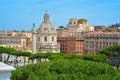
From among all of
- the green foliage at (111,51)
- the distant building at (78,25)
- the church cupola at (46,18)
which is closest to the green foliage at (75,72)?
the green foliage at (111,51)

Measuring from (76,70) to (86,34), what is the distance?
221 ft

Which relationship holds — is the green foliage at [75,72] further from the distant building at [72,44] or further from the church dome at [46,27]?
the distant building at [72,44]

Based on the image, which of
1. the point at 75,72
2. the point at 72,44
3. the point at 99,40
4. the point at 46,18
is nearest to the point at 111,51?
the point at 75,72

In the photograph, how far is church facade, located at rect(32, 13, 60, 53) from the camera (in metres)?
79.4

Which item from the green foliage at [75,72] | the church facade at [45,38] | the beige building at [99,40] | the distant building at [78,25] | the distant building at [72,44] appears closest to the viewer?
the green foliage at [75,72]

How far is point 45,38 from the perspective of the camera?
8125 centimetres

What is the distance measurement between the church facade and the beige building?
26.7 ft

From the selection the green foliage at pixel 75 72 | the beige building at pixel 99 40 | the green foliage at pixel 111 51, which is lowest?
the green foliage at pixel 75 72

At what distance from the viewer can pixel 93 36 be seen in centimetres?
8612

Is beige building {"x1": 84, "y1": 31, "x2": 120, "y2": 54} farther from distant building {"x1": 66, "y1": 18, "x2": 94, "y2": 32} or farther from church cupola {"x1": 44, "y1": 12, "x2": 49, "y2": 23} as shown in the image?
distant building {"x1": 66, "y1": 18, "x2": 94, "y2": 32}

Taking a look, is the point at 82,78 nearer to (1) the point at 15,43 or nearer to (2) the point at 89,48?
(2) the point at 89,48

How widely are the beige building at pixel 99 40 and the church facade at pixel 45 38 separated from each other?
26.7ft

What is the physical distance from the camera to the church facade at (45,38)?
79375 millimetres

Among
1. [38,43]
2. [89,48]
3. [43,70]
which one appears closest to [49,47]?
[38,43]
